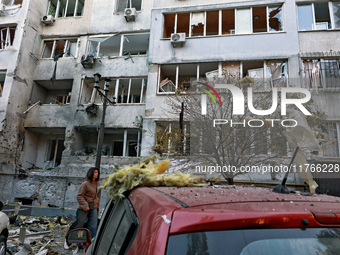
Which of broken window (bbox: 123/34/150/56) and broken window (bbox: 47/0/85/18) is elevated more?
broken window (bbox: 47/0/85/18)

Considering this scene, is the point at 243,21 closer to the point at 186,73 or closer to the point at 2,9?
the point at 186,73

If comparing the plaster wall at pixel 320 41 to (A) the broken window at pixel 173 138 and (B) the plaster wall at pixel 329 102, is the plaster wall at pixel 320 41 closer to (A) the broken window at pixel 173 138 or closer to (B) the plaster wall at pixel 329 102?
(B) the plaster wall at pixel 329 102

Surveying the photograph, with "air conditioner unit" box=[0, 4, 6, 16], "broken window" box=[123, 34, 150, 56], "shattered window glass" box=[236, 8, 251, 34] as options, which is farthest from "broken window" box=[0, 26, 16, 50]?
"shattered window glass" box=[236, 8, 251, 34]

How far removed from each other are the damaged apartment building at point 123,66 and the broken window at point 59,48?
0.22ft

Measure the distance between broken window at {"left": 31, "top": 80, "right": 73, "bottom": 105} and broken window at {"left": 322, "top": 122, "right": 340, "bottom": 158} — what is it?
14081 mm

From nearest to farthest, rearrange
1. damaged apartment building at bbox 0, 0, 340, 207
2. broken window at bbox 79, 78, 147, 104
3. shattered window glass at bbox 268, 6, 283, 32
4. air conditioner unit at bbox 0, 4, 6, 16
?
damaged apartment building at bbox 0, 0, 340, 207
shattered window glass at bbox 268, 6, 283, 32
broken window at bbox 79, 78, 147, 104
air conditioner unit at bbox 0, 4, 6, 16

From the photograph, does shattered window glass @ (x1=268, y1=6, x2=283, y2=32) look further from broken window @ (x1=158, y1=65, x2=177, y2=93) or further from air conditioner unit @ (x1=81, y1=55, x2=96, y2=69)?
air conditioner unit @ (x1=81, y1=55, x2=96, y2=69)

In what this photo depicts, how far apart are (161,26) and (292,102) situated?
8087mm

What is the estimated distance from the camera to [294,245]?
3.20ft

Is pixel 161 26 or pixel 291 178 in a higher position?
pixel 161 26

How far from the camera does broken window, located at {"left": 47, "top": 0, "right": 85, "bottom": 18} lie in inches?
632

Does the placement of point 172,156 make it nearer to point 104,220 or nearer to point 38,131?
point 104,220

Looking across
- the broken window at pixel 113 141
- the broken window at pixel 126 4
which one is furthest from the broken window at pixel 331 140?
the broken window at pixel 126 4

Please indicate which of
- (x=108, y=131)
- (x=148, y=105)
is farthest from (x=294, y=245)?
(x=108, y=131)
